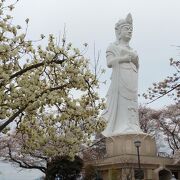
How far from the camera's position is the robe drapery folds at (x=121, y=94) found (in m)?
22.6

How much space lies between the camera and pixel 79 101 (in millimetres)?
8422

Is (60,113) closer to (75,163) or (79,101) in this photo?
(79,101)

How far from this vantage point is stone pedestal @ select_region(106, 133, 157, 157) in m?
21.0

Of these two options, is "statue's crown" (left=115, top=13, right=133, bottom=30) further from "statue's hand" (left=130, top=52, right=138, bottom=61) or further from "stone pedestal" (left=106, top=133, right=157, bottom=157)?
"stone pedestal" (left=106, top=133, right=157, bottom=157)

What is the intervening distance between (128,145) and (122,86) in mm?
3561

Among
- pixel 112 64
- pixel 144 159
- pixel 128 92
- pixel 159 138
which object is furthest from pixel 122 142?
pixel 159 138

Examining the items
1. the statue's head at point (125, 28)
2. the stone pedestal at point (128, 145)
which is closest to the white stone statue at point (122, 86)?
the statue's head at point (125, 28)

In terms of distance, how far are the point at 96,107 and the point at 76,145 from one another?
2.80 feet

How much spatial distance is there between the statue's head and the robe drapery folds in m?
0.71

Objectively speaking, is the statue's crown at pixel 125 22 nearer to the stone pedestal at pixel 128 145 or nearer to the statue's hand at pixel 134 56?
the statue's hand at pixel 134 56

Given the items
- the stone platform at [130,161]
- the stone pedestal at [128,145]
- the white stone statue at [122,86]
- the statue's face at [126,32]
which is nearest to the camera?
the stone platform at [130,161]

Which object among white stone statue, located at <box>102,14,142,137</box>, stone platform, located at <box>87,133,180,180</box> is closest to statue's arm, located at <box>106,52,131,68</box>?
white stone statue, located at <box>102,14,142,137</box>

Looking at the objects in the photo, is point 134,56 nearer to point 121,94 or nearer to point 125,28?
point 125,28

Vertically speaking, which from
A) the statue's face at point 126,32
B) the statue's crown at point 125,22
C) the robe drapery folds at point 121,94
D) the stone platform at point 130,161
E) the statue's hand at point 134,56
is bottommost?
the stone platform at point 130,161
